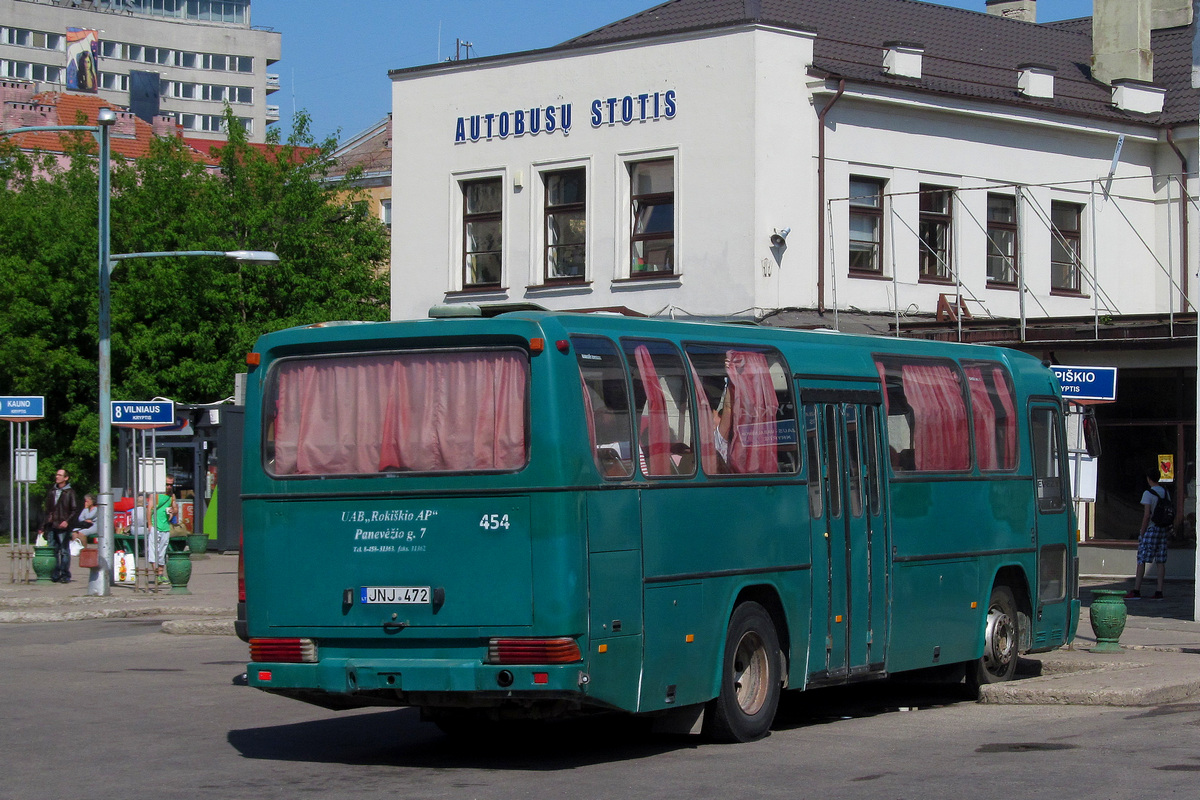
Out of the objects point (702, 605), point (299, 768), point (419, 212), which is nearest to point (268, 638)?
point (299, 768)

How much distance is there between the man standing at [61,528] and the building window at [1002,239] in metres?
17.1

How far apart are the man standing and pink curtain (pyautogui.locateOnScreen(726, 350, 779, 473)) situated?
775 inches

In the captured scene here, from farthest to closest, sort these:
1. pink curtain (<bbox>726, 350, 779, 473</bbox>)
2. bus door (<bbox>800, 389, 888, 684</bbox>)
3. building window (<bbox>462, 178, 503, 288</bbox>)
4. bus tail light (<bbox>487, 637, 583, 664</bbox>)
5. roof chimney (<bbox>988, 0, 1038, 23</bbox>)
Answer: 1. roof chimney (<bbox>988, 0, 1038, 23</bbox>)
2. building window (<bbox>462, 178, 503, 288</bbox>)
3. bus door (<bbox>800, 389, 888, 684</bbox>)
4. pink curtain (<bbox>726, 350, 779, 473</bbox>)
5. bus tail light (<bbox>487, 637, 583, 664</bbox>)

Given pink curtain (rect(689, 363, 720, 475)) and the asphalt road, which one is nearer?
the asphalt road

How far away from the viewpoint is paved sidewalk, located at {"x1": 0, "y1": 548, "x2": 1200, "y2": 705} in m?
13.4

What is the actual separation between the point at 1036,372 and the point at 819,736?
16.4 feet

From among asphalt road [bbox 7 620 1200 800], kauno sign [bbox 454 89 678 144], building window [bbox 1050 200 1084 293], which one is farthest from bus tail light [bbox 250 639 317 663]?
building window [bbox 1050 200 1084 293]

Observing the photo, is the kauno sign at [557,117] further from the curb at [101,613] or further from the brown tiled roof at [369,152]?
the brown tiled roof at [369,152]

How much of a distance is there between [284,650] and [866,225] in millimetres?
20969

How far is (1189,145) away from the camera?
33.5m

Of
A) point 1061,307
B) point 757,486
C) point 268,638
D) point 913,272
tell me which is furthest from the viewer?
point 1061,307

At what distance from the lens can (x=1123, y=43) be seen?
3541 cm

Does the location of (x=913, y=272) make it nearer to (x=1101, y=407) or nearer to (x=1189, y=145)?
(x=1101, y=407)

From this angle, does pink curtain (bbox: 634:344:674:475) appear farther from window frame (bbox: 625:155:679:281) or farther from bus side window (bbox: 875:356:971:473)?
window frame (bbox: 625:155:679:281)
